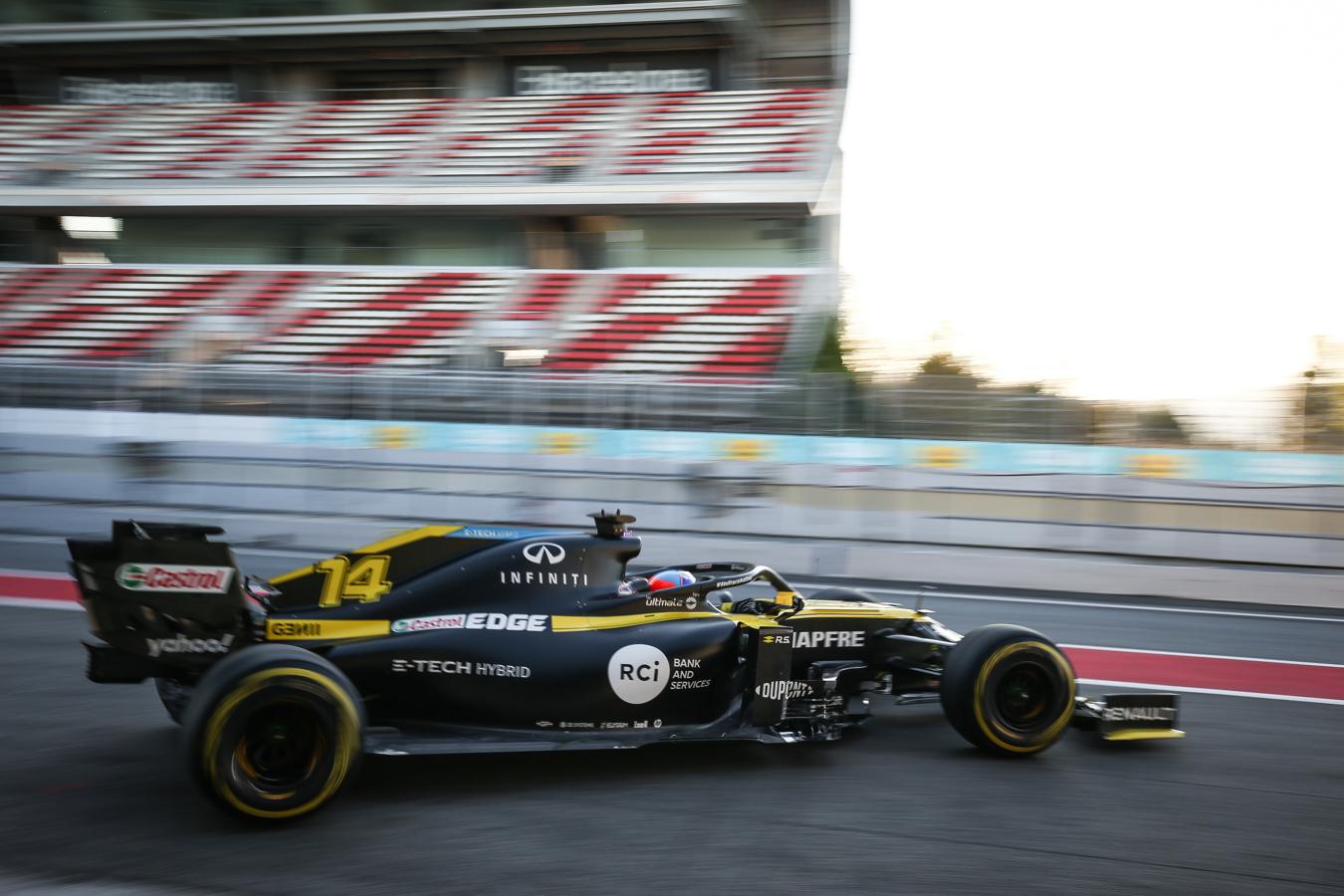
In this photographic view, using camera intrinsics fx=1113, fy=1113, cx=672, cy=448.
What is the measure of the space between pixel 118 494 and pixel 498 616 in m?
8.21

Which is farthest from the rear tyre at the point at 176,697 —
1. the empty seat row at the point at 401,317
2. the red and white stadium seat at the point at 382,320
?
the red and white stadium seat at the point at 382,320

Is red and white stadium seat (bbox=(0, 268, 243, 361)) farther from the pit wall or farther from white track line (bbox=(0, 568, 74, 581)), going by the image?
white track line (bbox=(0, 568, 74, 581))

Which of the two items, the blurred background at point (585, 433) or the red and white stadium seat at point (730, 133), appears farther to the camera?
the red and white stadium seat at point (730, 133)

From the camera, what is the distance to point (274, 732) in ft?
12.7

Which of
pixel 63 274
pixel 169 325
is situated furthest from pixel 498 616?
pixel 63 274

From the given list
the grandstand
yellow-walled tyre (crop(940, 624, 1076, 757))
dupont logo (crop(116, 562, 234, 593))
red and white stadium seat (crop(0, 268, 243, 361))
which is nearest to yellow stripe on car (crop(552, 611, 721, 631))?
yellow-walled tyre (crop(940, 624, 1076, 757))

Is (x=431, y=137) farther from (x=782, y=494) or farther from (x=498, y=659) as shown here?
(x=498, y=659)

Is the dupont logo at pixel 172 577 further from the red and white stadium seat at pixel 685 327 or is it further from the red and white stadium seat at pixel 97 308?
the red and white stadium seat at pixel 97 308

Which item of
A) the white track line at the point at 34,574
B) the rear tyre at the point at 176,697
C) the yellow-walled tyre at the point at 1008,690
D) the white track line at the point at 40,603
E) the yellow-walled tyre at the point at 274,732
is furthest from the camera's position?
the white track line at the point at 34,574

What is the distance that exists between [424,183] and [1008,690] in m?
17.1

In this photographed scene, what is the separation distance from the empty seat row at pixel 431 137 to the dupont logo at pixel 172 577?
51.3ft

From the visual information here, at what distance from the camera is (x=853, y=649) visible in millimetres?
5062

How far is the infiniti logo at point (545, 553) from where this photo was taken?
4.69 m

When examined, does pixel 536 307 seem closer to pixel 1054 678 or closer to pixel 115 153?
pixel 115 153
